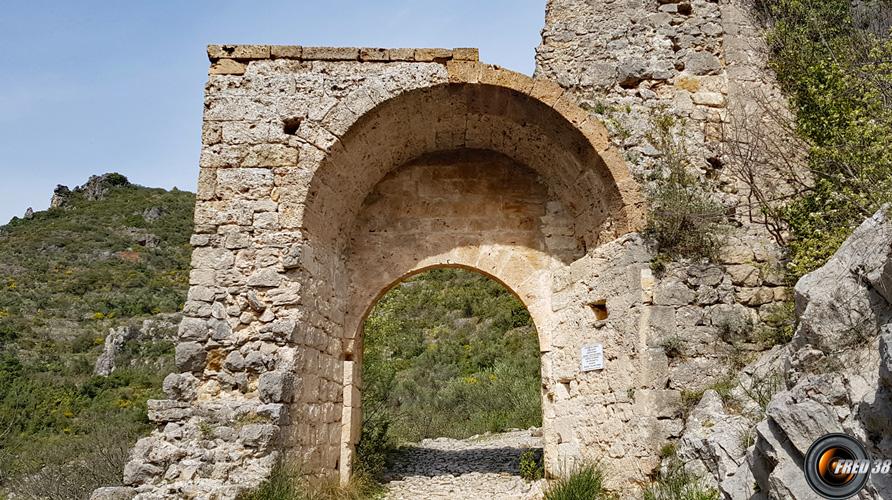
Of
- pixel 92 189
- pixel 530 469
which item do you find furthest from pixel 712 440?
pixel 92 189

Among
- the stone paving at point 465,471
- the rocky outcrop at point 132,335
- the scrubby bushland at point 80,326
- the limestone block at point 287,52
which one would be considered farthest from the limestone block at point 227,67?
the rocky outcrop at point 132,335

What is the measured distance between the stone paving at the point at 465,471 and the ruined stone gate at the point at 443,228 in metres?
Answer: 0.70

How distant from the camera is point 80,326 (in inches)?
758

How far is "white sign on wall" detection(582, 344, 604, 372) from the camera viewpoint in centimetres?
659

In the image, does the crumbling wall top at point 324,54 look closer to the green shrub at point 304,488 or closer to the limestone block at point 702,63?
the limestone block at point 702,63

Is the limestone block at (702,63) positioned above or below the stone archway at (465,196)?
above

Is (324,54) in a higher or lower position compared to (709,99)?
higher

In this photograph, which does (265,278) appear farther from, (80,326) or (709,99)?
(80,326)

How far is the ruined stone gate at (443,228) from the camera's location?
5.84m

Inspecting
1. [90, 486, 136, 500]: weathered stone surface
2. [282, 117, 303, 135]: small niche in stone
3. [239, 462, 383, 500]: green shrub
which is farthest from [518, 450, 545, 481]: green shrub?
[282, 117, 303, 135]: small niche in stone

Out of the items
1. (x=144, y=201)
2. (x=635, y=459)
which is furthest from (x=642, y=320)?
(x=144, y=201)

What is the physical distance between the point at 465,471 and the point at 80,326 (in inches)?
597

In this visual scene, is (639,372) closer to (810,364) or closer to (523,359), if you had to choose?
(810,364)

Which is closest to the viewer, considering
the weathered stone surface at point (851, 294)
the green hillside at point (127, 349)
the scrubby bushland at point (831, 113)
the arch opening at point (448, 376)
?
the weathered stone surface at point (851, 294)
